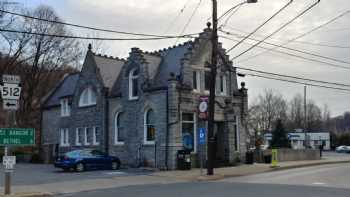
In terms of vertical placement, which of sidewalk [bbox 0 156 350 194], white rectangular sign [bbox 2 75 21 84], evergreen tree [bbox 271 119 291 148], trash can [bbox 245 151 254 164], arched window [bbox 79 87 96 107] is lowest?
sidewalk [bbox 0 156 350 194]

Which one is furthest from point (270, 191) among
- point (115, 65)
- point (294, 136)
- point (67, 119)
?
point (294, 136)

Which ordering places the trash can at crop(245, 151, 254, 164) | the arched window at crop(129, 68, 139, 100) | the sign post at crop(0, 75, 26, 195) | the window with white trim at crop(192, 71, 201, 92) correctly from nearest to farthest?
the sign post at crop(0, 75, 26, 195) < the window with white trim at crop(192, 71, 201, 92) < the arched window at crop(129, 68, 139, 100) < the trash can at crop(245, 151, 254, 164)

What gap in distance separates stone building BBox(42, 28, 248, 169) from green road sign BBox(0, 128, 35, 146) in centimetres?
1317

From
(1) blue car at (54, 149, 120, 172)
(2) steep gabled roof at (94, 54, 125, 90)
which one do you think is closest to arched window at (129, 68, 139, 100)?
(2) steep gabled roof at (94, 54, 125, 90)

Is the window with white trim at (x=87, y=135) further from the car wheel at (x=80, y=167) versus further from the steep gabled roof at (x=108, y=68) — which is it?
the car wheel at (x=80, y=167)

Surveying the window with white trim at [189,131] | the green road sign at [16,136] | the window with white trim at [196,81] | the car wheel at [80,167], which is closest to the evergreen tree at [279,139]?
the window with white trim at [196,81]

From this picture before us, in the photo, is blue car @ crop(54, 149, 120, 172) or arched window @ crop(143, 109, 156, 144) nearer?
blue car @ crop(54, 149, 120, 172)

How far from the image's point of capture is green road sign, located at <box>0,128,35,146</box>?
53.0 feet

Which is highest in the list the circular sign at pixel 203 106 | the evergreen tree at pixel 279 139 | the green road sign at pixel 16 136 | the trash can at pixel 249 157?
the circular sign at pixel 203 106

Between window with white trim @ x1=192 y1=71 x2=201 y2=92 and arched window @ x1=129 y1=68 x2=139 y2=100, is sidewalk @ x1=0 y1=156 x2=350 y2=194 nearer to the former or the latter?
window with white trim @ x1=192 y1=71 x2=201 y2=92

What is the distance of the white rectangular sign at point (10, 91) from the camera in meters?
16.2

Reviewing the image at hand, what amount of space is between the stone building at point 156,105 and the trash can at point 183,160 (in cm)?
30

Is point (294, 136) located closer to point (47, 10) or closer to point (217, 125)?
point (47, 10)

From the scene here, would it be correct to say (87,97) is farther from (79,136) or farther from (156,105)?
(156,105)
